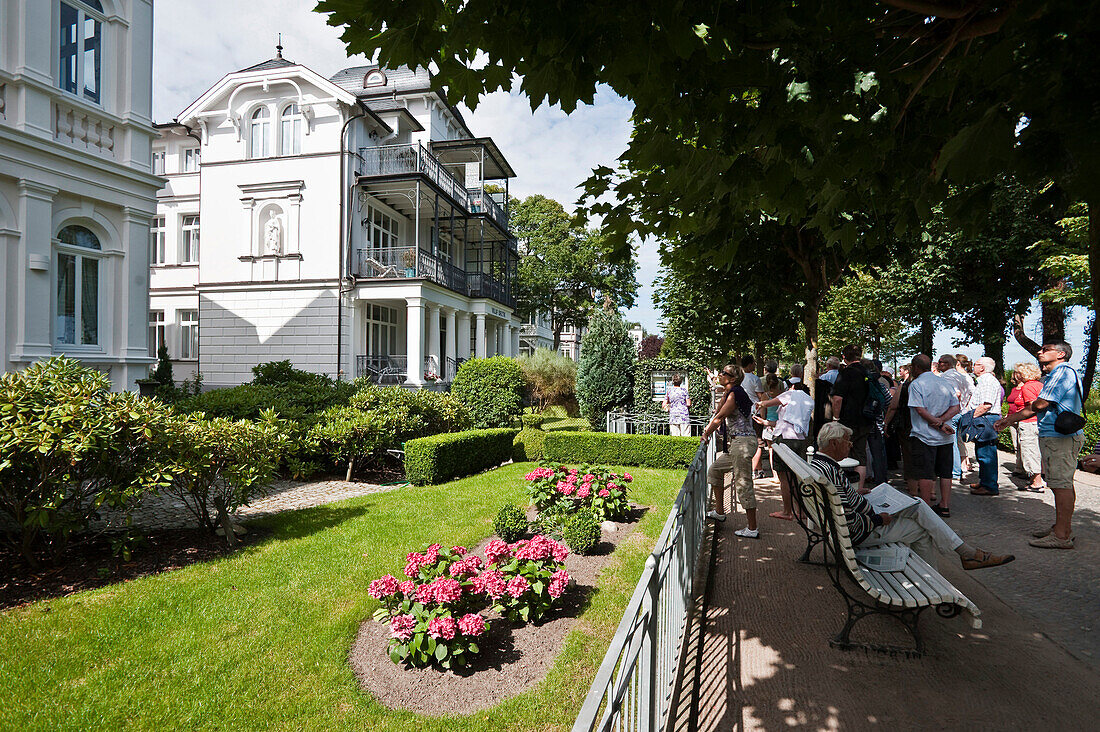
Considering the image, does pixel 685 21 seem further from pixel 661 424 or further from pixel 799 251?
pixel 661 424

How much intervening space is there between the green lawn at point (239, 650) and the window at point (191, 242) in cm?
2219

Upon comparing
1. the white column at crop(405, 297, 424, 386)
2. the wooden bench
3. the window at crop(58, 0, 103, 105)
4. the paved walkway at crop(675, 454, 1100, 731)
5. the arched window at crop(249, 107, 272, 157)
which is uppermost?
the arched window at crop(249, 107, 272, 157)

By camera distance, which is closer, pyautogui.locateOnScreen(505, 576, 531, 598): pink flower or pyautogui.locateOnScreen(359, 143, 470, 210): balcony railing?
pyautogui.locateOnScreen(505, 576, 531, 598): pink flower

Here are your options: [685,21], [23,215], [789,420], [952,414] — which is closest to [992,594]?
[952,414]

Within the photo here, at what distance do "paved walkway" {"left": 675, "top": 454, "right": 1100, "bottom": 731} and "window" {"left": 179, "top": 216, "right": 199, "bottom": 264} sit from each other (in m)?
26.0

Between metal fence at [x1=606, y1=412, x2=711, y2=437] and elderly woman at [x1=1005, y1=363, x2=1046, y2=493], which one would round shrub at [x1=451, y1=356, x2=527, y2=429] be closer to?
metal fence at [x1=606, y1=412, x2=711, y2=437]

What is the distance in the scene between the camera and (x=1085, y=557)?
18.2 ft

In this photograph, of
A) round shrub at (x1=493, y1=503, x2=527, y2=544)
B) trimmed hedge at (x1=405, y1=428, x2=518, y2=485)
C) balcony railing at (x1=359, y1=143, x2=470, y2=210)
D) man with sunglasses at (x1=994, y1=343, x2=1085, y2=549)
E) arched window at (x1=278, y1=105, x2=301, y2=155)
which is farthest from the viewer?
balcony railing at (x1=359, y1=143, x2=470, y2=210)

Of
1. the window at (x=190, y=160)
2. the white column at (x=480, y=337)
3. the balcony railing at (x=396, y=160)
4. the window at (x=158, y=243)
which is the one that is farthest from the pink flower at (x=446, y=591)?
the window at (x=190, y=160)

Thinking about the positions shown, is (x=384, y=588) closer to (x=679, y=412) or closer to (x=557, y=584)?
(x=557, y=584)

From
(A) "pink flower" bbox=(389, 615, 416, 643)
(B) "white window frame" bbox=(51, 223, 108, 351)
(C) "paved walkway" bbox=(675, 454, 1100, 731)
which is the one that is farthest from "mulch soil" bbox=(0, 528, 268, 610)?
(B) "white window frame" bbox=(51, 223, 108, 351)

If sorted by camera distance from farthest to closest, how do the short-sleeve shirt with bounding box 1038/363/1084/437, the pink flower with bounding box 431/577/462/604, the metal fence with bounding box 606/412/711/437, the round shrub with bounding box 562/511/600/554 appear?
the metal fence with bounding box 606/412/711/437
the round shrub with bounding box 562/511/600/554
the short-sleeve shirt with bounding box 1038/363/1084/437
the pink flower with bounding box 431/577/462/604

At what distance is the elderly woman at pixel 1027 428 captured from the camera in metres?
7.38

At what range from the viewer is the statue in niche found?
832 inches
